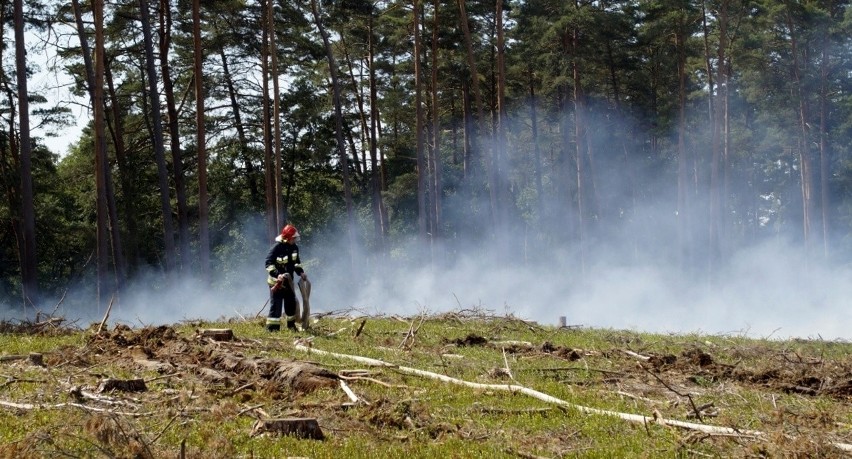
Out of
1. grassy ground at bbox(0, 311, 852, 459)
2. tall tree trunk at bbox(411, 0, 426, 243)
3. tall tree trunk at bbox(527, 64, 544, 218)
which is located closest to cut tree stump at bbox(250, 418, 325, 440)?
grassy ground at bbox(0, 311, 852, 459)

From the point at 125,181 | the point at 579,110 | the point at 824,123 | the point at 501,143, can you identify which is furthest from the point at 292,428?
the point at 824,123

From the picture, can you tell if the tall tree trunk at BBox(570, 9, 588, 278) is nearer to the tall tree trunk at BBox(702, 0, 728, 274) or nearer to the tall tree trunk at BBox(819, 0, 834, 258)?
the tall tree trunk at BBox(702, 0, 728, 274)

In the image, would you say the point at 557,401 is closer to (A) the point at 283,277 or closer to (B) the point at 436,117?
(A) the point at 283,277

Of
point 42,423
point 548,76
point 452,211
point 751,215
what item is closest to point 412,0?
point 548,76

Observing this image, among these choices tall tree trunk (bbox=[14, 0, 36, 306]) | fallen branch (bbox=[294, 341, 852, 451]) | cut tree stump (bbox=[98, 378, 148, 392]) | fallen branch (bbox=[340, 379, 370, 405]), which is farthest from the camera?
tall tree trunk (bbox=[14, 0, 36, 306])

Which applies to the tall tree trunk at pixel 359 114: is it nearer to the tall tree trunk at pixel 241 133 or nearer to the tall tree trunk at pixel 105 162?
the tall tree trunk at pixel 241 133

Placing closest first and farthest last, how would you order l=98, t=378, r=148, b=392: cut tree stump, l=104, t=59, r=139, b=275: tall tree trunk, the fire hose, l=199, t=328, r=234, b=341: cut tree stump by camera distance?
l=98, t=378, r=148, b=392: cut tree stump → l=199, t=328, r=234, b=341: cut tree stump → the fire hose → l=104, t=59, r=139, b=275: tall tree trunk

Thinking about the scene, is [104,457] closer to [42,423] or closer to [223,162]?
[42,423]

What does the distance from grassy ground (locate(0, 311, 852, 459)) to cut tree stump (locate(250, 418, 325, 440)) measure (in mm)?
40

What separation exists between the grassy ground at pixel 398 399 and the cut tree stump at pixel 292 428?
0.04 metres

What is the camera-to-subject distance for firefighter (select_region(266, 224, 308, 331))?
16016mm

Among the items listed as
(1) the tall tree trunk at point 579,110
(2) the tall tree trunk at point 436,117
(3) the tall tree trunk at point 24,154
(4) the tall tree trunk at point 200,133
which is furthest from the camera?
(1) the tall tree trunk at point 579,110

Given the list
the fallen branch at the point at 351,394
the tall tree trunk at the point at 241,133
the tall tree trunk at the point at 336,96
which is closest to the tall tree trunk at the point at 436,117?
the tall tree trunk at the point at 336,96

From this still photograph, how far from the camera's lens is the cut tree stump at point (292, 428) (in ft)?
23.8
